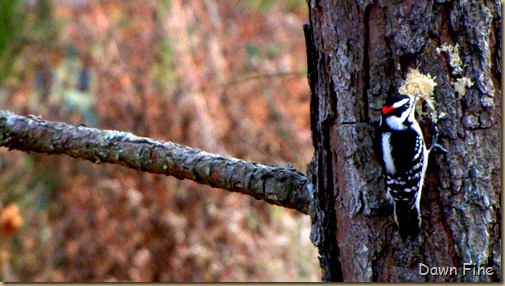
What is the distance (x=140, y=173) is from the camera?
199 inches

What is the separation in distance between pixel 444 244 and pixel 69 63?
178 inches

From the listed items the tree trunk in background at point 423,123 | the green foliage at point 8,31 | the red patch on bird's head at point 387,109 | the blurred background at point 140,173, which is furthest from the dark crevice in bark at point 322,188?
the blurred background at point 140,173

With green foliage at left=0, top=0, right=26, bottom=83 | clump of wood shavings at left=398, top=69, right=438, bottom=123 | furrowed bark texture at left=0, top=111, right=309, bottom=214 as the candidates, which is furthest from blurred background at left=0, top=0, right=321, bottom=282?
clump of wood shavings at left=398, top=69, right=438, bottom=123

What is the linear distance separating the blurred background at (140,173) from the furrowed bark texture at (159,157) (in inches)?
109

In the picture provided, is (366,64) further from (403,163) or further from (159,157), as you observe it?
(159,157)

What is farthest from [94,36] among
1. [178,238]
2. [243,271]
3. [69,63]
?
[243,271]

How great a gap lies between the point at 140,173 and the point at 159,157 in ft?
10.3

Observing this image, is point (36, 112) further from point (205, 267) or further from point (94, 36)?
point (205, 267)

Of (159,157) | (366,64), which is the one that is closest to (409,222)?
(366,64)

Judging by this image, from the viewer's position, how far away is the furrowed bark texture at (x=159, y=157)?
1.84 metres

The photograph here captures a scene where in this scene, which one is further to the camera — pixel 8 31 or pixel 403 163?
pixel 8 31

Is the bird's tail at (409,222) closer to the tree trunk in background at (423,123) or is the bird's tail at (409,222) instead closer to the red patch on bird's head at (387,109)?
the tree trunk in background at (423,123)

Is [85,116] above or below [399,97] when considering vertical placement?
above

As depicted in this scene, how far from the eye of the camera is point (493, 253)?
1576 mm
